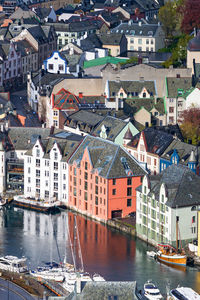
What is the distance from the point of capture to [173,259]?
137 meters

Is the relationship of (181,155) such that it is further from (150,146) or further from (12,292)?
(12,292)

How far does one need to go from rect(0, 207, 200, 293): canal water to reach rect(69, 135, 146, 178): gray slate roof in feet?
20.8

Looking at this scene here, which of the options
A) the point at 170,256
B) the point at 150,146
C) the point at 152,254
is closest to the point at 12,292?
the point at 170,256

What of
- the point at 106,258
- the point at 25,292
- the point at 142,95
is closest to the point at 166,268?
the point at 106,258

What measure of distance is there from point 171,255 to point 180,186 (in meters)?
7.84

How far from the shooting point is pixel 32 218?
15675 centimetres

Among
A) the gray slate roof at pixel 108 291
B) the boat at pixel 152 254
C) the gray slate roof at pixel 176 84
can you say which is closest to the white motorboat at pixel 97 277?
the boat at pixel 152 254

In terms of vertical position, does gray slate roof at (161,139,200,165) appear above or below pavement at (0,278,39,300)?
above

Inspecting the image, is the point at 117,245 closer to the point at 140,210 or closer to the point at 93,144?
the point at 140,210

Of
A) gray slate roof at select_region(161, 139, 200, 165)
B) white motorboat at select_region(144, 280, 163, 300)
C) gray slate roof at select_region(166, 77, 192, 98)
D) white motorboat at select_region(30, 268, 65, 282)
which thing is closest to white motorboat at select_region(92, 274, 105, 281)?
white motorboat at select_region(30, 268, 65, 282)

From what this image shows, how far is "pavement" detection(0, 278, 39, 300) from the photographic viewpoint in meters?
121

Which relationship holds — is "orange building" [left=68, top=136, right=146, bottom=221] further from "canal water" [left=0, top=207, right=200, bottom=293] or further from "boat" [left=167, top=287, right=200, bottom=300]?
"boat" [left=167, top=287, right=200, bottom=300]

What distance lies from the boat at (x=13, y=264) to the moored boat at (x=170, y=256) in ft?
47.3

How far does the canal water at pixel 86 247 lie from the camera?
437ft
